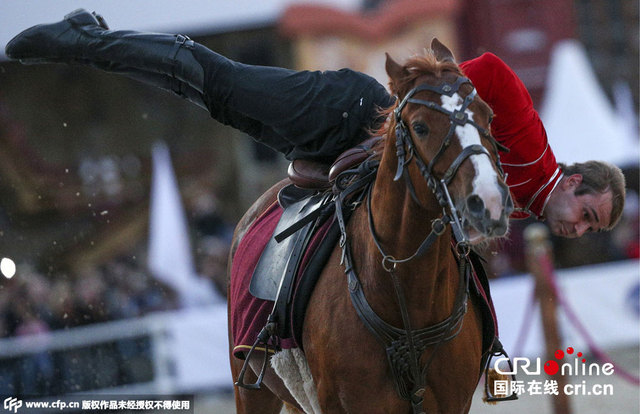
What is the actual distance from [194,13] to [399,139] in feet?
30.7

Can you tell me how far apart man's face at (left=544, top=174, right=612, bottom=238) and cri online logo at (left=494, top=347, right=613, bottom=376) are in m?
1.19

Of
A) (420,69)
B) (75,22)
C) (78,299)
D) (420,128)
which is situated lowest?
(420,128)

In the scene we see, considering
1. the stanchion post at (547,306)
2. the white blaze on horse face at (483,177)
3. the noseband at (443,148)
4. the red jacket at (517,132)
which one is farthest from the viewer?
the stanchion post at (547,306)

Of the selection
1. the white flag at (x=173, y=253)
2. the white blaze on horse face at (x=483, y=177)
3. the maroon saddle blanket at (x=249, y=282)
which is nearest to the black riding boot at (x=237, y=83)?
the maroon saddle blanket at (x=249, y=282)

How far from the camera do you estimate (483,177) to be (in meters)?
2.44

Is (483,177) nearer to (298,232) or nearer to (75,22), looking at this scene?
(298,232)

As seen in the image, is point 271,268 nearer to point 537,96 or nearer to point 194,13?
point 194,13

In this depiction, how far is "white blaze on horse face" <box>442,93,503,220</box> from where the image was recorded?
7.92 ft

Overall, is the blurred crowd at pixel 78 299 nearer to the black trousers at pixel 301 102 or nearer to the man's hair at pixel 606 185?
the black trousers at pixel 301 102

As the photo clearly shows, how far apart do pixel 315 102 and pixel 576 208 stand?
1.20 metres

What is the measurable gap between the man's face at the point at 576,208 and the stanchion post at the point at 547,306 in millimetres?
2813

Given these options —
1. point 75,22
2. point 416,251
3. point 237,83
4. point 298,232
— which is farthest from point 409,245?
point 75,22

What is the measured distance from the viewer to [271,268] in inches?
144

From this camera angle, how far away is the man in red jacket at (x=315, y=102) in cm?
345
